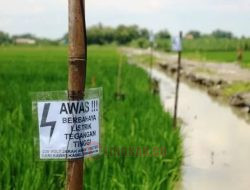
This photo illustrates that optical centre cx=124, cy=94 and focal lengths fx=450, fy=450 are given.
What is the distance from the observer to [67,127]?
50.5 inches

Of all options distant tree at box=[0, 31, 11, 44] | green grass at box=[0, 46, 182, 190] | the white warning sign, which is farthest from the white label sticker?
distant tree at box=[0, 31, 11, 44]

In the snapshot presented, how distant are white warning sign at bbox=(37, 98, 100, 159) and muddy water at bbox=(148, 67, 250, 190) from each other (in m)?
2.95

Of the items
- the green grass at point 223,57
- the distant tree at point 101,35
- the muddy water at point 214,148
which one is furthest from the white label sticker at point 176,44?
the distant tree at point 101,35

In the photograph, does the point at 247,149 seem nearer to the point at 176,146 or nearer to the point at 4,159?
the point at 176,146

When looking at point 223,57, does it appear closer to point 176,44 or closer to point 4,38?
point 176,44

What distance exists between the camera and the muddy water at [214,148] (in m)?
4.39

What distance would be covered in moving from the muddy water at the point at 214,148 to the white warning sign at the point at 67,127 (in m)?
2.95

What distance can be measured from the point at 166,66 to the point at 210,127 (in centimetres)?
1604

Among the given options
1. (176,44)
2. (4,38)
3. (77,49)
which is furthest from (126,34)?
(77,49)

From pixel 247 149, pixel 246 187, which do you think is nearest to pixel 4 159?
pixel 246 187

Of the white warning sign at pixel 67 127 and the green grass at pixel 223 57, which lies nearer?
the white warning sign at pixel 67 127

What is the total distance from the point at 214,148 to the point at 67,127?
467 centimetres

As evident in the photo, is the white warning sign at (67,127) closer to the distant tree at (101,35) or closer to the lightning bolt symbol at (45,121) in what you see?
the lightning bolt symbol at (45,121)

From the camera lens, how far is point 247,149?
582cm
